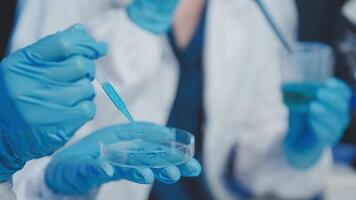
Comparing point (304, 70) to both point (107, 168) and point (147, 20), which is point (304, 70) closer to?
point (147, 20)

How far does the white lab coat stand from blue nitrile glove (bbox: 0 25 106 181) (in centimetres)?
37

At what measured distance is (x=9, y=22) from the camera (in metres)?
1.41

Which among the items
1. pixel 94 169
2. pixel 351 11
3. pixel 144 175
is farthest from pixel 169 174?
pixel 351 11

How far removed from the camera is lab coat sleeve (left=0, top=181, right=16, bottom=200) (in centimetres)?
85

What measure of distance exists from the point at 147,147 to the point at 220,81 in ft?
1.74

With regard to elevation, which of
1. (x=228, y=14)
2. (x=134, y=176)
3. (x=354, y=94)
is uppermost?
(x=228, y=14)

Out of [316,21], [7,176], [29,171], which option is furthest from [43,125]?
[316,21]

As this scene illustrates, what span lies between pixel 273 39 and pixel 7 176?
871 millimetres

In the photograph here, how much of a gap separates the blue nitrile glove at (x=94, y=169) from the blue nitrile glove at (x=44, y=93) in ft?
0.38

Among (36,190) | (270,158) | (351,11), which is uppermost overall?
(351,11)

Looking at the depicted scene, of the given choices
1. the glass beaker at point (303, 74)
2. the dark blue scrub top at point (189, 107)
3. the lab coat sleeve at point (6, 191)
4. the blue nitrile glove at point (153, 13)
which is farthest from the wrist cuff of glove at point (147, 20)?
the lab coat sleeve at point (6, 191)

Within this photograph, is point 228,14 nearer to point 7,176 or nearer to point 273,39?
point 273,39

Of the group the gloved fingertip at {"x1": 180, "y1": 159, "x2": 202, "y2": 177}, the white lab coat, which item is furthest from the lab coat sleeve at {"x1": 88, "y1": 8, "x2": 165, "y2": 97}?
the gloved fingertip at {"x1": 180, "y1": 159, "x2": 202, "y2": 177}

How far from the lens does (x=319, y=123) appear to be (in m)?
1.28
